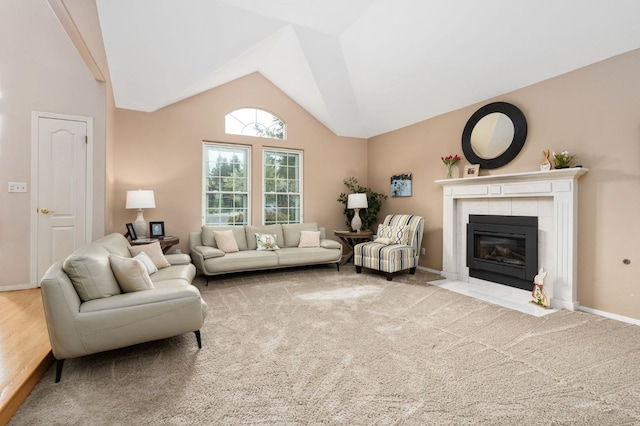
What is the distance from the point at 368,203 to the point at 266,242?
2288 mm

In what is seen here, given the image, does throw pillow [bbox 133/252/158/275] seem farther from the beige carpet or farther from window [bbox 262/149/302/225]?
window [bbox 262/149/302/225]

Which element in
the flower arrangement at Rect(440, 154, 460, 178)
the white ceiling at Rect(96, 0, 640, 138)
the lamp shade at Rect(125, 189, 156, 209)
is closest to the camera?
the white ceiling at Rect(96, 0, 640, 138)

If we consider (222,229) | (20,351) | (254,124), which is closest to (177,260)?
(222,229)

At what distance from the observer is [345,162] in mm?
6578

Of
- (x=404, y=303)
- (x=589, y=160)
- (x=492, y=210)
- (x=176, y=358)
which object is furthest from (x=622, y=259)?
(x=176, y=358)

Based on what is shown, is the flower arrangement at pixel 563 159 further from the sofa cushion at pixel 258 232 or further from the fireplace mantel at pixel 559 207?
the sofa cushion at pixel 258 232

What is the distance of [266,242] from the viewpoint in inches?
205

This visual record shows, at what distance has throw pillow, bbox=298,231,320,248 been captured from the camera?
548 centimetres

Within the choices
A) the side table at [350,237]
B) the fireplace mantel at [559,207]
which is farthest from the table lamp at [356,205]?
the fireplace mantel at [559,207]

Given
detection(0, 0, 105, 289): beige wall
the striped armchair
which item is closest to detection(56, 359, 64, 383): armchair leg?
detection(0, 0, 105, 289): beige wall

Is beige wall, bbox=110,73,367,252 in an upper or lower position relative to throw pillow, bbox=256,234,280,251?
upper

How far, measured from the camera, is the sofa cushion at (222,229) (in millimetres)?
4992

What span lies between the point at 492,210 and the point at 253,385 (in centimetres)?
388

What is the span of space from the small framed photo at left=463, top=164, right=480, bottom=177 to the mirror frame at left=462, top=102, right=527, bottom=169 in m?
0.09
